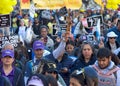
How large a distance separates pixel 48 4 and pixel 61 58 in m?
5.12

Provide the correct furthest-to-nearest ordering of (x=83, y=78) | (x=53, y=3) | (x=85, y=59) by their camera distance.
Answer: (x=53, y=3) < (x=85, y=59) < (x=83, y=78)

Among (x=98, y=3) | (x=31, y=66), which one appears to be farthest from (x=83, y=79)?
→ (x=98, y=3)

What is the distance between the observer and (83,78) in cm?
520

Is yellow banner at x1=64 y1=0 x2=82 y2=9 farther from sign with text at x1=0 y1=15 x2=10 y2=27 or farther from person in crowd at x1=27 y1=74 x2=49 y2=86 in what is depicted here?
person in crowd at x1=27 y1=74 x2=49 y2=86

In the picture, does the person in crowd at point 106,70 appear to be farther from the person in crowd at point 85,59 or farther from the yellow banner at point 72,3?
the yellow banner at point 72,3

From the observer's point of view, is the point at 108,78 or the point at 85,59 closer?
the point at 108,78

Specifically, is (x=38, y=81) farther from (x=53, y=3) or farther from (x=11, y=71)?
(x=53, y=3)

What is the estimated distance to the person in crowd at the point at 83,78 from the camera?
5.07 metres

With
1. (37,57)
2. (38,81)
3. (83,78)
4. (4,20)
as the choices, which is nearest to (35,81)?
(38,81)

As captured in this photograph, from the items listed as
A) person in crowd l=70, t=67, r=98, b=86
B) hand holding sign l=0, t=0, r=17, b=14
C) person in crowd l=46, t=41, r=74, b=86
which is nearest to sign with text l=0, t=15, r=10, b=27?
hand holding sign l=0, t=0, r=17, b=14

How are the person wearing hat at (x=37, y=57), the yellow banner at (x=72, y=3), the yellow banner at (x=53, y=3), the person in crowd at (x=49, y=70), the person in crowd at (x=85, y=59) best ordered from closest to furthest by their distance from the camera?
the person in crowd at (x=49, y=70) < the person wearing hat at (x=37, y=57) < the person in crowd at (x=85, y=59) < the yellow banner at (x=53, y=3) < the yellow banner at (x=72, y=3)

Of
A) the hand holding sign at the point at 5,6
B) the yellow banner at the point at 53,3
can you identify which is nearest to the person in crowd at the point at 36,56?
the hand holding sign at the point at 5,6

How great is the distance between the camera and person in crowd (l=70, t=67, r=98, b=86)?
507 cm

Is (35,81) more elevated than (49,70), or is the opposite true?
(35,81)
